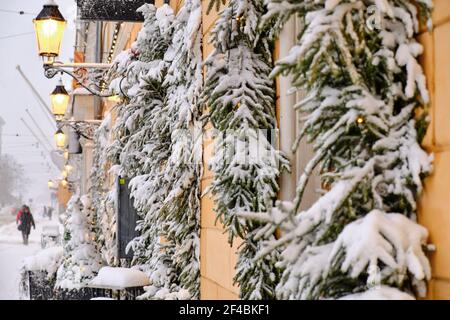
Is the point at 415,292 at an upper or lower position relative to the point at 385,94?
lower

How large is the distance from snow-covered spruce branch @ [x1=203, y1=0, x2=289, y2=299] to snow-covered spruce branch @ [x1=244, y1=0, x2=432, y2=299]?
3.77ft

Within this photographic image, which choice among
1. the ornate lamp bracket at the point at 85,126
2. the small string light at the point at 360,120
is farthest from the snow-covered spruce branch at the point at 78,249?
the small string light at the point at 360,120

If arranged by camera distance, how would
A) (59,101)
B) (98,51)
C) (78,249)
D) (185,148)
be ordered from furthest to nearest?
(98,51)
(78,249)
(59,101)
(185,148)

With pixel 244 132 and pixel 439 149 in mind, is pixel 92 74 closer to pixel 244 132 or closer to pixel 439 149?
pixel 244 132

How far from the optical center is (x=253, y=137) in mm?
4129

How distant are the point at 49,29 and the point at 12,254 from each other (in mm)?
9648

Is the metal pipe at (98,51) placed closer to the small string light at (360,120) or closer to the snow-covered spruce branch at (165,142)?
the snow-covered spruce branch at (165,142)

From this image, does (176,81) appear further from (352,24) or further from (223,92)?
(352,24)

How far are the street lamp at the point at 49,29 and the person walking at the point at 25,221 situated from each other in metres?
8.30

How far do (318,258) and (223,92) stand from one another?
1.73 m

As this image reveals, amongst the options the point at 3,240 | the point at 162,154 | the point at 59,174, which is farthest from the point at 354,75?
the point at 59,174

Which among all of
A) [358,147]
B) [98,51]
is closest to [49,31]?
[358,147]

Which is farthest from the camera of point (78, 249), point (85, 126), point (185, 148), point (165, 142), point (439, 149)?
point (85, 126)

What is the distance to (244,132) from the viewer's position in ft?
13.5
